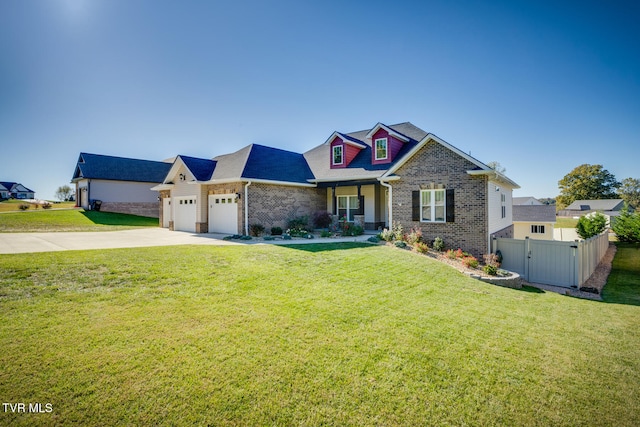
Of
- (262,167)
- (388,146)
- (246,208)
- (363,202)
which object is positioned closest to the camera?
(246,208)

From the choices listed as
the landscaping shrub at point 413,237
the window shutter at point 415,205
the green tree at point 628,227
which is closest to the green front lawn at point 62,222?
the landscaping shrub at point 413,237

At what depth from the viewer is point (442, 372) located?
406 cm

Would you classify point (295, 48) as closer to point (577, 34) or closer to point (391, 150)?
point (391, 150)

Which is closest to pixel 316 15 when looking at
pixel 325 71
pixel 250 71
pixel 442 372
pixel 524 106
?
pixel 325 71

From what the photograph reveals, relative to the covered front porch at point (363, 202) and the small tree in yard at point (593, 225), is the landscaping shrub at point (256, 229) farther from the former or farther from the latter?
the small tree in yard at point (593, 225)

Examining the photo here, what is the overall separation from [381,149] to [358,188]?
2.93 metres

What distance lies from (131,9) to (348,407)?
530 inches

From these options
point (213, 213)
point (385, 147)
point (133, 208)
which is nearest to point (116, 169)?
point (133, 208)

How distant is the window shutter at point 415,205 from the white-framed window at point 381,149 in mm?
4946

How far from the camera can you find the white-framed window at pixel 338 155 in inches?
797

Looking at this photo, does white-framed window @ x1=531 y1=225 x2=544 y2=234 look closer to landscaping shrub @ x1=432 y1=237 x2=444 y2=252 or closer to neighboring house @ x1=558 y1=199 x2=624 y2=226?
landscaping shrub @ x1=432 y1=237 x2=444 y2=252

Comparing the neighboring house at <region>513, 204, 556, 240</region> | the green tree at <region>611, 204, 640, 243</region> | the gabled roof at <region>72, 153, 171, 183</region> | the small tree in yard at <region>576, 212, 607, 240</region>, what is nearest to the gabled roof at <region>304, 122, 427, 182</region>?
the small tree in yard at <region>576, 212, 607, 240</region>

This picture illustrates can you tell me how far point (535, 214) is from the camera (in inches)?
1164

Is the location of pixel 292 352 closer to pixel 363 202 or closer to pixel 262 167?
pixel 262 167
